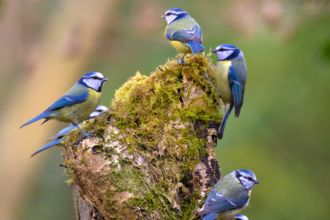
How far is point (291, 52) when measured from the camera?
10.3 feet

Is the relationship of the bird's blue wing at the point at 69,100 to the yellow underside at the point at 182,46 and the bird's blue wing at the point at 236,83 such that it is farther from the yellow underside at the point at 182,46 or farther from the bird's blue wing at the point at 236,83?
the bird's blue wing at the point at 236,83

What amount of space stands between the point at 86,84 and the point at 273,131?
7.71ft

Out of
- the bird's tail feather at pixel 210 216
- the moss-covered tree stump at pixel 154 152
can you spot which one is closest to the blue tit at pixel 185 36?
the moss-covered tree stump at pixel 154 152

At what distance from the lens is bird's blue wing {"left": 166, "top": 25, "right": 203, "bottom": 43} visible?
1776 mm

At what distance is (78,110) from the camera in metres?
1.82

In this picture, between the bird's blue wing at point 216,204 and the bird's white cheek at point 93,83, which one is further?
the bird's white cheek at point 93,83

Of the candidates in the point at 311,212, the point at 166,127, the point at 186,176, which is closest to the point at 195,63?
the point at 166,127

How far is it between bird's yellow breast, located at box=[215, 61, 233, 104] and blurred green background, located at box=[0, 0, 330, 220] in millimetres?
1253

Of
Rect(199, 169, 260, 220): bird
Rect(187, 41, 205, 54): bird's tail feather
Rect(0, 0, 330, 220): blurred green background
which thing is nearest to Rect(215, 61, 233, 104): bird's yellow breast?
Rect(187, 41, 205, 54): bird's tail feather

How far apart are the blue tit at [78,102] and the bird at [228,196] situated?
950 mm

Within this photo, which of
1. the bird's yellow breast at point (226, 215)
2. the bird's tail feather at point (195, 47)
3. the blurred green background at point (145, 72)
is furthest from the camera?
the blurred green background at point (145, 72)

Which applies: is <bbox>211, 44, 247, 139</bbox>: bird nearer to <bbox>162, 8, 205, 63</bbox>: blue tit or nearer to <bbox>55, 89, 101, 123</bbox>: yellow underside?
<bbox>162, 8, 205, 63</bbox>: blue tit

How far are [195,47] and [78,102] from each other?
32.6 inches

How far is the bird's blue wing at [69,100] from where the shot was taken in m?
1.77
